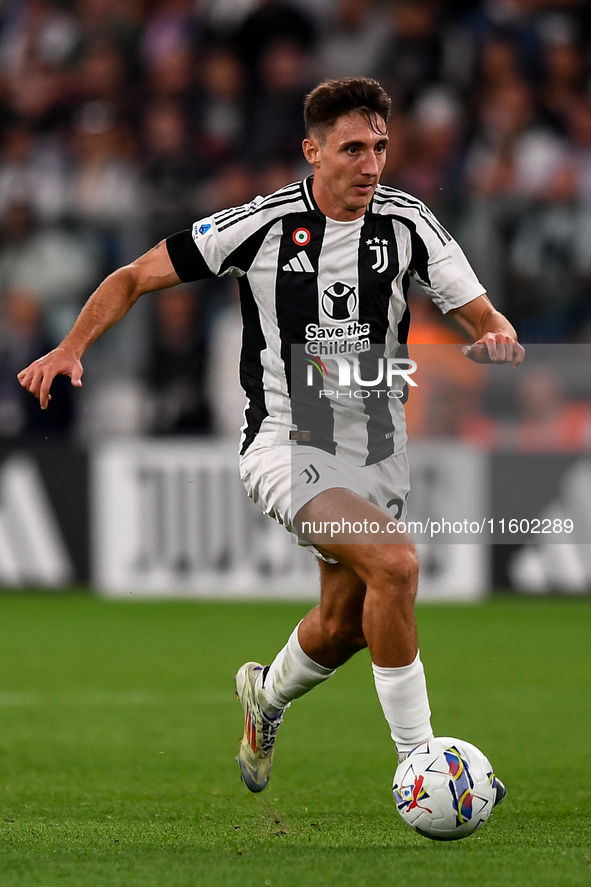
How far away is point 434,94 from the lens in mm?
11930

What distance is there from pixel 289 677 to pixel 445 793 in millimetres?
1135

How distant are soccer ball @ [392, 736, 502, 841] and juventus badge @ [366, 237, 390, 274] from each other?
5.06ft

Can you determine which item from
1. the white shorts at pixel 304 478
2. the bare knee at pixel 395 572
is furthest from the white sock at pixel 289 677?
the bare knee at pixel 395 572

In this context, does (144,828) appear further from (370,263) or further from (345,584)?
(370,263)

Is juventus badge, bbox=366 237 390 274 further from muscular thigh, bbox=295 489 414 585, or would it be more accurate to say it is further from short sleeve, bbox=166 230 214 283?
muscular thigh, bbox=295 489 414 585

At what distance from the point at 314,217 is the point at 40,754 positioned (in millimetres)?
2456

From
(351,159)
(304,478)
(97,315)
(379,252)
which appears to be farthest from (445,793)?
(351,159)

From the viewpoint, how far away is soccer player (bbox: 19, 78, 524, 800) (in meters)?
4.56

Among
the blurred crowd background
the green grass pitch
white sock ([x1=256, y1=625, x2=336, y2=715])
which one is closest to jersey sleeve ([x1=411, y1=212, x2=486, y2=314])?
white sock ([x1=256, y1=625, x2=336, y2=715])

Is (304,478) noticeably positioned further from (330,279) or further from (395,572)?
(330,279)

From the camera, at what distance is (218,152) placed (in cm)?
1195

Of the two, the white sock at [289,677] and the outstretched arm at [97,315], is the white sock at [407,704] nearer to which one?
the white sock at [289,677]

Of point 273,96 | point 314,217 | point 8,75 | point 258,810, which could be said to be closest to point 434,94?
point 273,96

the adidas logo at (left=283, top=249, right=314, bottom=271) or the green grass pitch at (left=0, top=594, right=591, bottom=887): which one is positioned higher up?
the adidas logo at (left=283, top=249, right=314, bottom=271)
